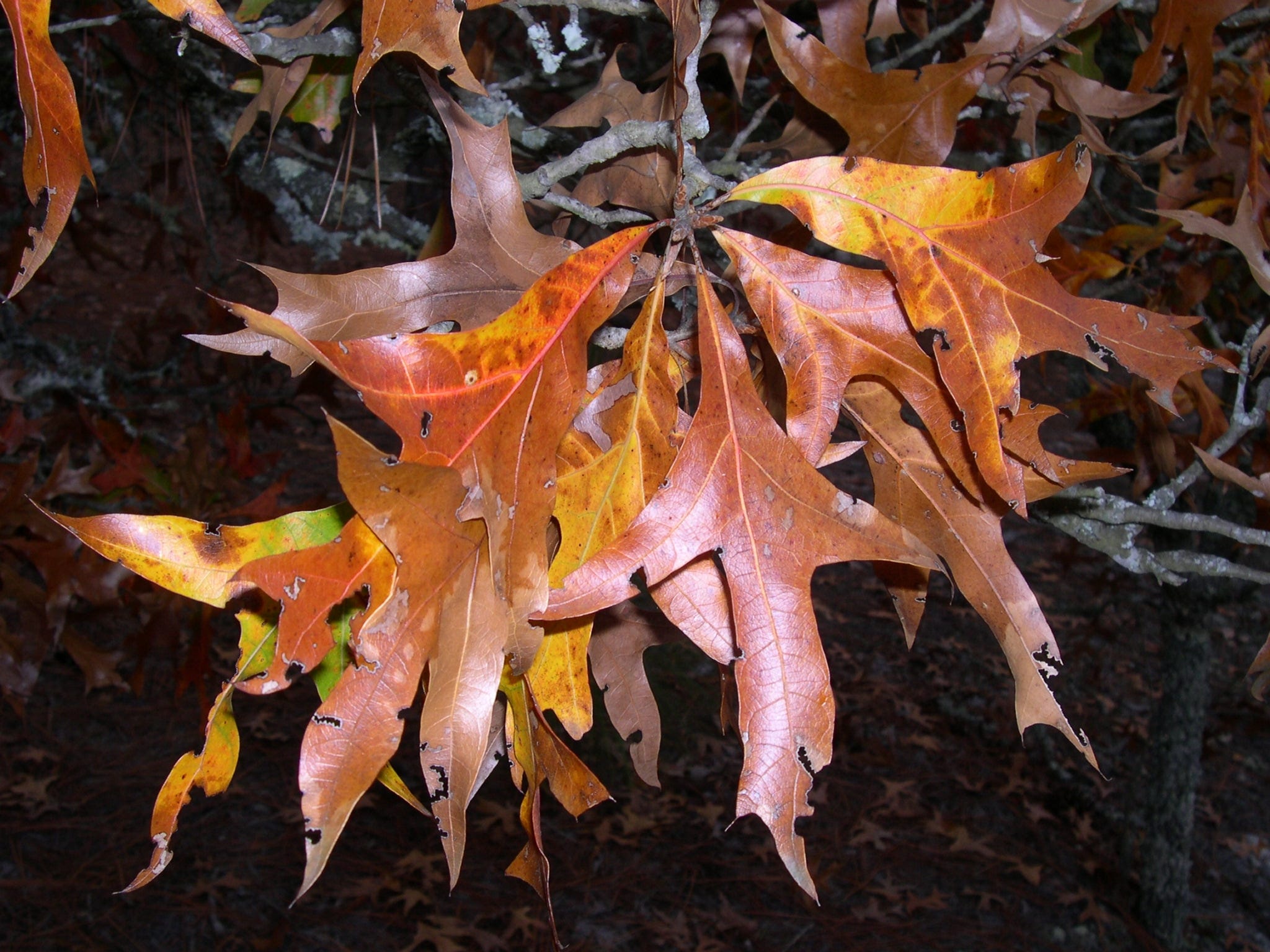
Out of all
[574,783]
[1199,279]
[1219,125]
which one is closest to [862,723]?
[1199,279]

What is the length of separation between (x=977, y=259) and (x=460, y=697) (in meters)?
0.59

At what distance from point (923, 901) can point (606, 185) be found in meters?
2.83

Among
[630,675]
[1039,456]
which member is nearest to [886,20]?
[1039,456]

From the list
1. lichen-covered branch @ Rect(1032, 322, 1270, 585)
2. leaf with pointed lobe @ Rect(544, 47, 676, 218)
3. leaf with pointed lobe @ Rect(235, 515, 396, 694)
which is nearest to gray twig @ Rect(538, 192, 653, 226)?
leaf with pointed lobe @ Rect(544, 47, 676, 218)

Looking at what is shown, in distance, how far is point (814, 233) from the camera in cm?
82

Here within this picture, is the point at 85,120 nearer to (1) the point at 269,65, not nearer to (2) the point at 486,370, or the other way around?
(1) the point at 269,65

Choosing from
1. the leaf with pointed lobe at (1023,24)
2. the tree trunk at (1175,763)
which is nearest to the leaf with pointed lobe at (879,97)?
the leaf with pointed lobe at (1023,24)

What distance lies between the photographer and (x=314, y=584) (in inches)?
28.3

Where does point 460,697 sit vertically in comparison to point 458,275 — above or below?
below

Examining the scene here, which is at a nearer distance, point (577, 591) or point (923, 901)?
point (577, 591)

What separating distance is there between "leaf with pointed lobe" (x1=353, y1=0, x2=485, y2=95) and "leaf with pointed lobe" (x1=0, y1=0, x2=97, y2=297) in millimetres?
227

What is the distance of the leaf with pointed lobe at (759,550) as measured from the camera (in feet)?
2.39

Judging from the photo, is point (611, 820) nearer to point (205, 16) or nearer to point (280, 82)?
point (280, 82)

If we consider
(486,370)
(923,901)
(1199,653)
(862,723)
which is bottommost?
(862,723)
